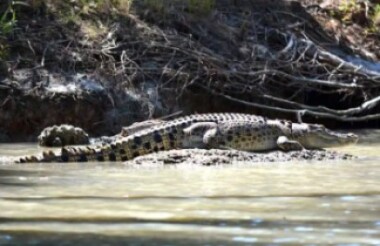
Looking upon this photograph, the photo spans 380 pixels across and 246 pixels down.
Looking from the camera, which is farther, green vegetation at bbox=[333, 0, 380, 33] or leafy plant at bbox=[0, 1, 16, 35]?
green vegetation at bbox=[333, 0, 380, 33]

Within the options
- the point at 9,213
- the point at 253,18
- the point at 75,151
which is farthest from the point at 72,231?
the point at 253,18

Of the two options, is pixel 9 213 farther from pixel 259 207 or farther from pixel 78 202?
pixel 259 207

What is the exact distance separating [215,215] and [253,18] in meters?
10.3

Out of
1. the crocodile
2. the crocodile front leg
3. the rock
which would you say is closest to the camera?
the crocodile

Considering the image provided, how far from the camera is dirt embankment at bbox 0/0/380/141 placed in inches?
489

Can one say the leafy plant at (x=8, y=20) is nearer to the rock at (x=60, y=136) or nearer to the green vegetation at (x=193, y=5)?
the rock at (x=60, y=136)

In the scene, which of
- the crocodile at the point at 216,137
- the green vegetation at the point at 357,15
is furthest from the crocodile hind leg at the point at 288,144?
the green vegetation at the point at 357,15

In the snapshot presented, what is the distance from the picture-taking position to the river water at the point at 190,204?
456 centimetres

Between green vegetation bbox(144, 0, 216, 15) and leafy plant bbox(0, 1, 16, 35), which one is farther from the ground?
green vegetation bbox(144, 0, 216, 15)

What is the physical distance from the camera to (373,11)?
1695 centimetres

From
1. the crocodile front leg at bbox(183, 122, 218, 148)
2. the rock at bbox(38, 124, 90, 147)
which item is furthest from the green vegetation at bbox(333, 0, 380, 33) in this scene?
the crocodile front leg at bbox(183, 122, 218, 148)

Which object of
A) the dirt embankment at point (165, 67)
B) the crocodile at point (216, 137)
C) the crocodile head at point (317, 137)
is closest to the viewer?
the crocodile at point (216, 137)

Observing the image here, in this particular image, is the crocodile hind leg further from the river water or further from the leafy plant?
the leafy plant

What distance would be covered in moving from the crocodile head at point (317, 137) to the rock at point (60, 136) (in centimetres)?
257
